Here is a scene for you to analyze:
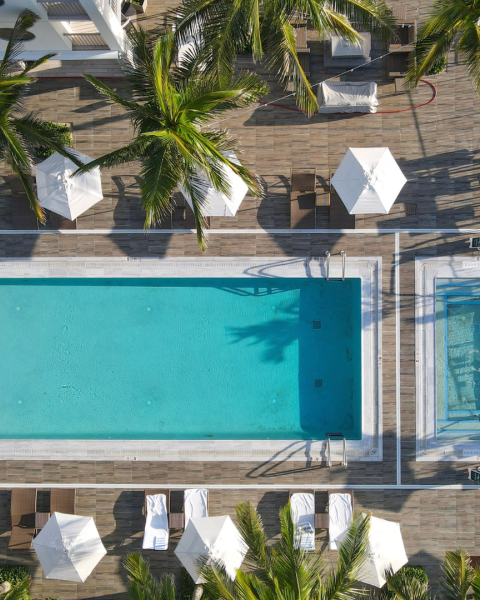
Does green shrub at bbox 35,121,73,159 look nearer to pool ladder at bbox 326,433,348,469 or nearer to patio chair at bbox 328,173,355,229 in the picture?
patio chair at bbox 328,173,355,229

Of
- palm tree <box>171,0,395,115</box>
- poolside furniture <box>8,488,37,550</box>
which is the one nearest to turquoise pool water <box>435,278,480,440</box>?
palm tree <box>171,0,395,115</box>

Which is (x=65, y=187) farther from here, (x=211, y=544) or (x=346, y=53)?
(x=211, y=544)

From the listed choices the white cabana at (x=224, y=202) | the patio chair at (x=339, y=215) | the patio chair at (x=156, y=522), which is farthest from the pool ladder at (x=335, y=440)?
the white cabana at (x=224, y=202)

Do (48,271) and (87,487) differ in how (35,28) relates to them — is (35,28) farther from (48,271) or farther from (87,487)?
(87,487)

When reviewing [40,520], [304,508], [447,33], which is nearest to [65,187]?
[40,520]

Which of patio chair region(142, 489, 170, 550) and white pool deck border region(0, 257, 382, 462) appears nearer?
patio chair region(142, 489, 170, 550)

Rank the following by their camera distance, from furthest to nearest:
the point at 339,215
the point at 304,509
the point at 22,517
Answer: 1. the point at 339,215
2. the point at 22,517
3. the point at 304,509

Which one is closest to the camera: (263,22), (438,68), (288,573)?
(288,573)

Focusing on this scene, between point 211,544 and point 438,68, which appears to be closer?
point 211,544
